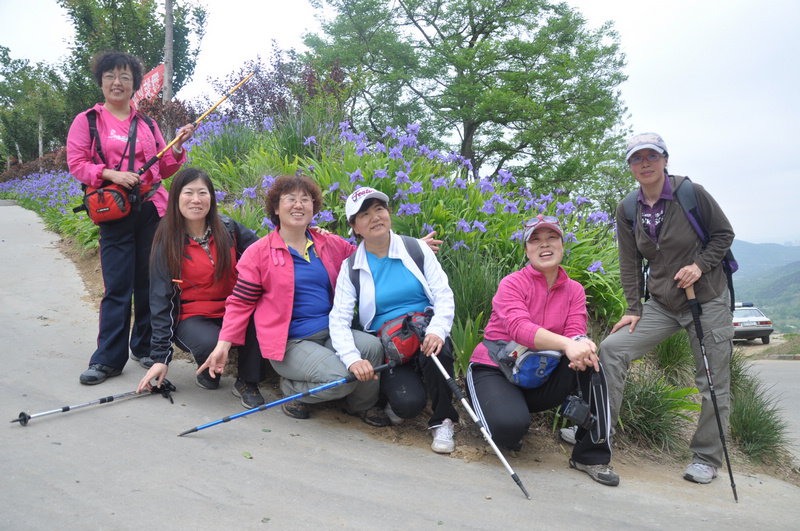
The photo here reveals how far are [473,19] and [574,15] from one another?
13.7ft

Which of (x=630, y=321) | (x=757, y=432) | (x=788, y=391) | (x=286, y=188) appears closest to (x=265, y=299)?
(x=286, y=188)

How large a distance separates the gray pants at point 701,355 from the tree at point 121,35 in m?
18.7

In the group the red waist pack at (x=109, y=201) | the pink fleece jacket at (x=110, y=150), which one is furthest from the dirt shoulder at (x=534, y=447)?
the pink fleece jacket at (x=110, y=150)

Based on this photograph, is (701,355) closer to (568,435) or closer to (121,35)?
(568,435)

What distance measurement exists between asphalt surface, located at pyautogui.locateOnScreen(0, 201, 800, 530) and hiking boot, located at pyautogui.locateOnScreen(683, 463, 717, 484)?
7cm

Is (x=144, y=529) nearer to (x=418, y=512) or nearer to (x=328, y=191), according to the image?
(x=418, y=512)

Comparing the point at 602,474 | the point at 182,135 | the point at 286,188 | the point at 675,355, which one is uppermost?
the point at 182,135

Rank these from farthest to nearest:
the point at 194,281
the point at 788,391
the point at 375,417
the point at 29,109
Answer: the point at 29,109, the point at 788,391, the point at 194,281, the point at 375,417

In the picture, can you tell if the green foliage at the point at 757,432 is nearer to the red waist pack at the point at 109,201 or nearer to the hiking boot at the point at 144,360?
the hiking boot at the point at 144,360

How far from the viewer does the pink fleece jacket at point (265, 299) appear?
10.5ft

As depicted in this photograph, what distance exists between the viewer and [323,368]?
3125mm

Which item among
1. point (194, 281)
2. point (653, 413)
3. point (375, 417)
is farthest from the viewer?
point (653, 413)

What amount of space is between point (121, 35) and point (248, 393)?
19.5 meters

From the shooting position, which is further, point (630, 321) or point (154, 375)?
point (630, 321)
